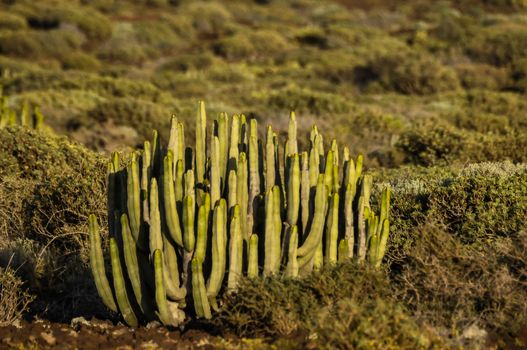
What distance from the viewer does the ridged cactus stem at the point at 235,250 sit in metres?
5.04

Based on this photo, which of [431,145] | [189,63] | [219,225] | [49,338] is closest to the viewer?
[49,338]

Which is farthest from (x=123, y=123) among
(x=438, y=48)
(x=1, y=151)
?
(x=438, y=48)

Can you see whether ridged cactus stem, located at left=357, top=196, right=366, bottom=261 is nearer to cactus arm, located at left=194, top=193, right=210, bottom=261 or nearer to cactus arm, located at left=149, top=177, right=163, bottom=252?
cactus arm, located at left=194, top=193, right=210, bottom=261

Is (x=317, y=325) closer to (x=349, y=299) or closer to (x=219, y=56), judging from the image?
(x=349, y=299)

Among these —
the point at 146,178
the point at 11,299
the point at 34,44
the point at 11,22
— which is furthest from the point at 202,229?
the point at 11,22

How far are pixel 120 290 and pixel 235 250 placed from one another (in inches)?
34.0

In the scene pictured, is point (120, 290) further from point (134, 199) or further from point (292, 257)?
point (292, 257)

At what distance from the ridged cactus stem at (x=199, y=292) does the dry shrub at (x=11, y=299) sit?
132cm

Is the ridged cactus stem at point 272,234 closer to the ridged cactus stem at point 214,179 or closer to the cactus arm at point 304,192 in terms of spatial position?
the cactus arm at point 304,192

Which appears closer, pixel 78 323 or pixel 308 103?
pixel 78 323

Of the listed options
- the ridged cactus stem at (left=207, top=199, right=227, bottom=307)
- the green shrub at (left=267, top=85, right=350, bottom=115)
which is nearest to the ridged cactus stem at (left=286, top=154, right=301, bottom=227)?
the ridged cactus stem at (left=207, top=199, right=227, bottom=307)

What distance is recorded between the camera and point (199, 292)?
5.06 meters

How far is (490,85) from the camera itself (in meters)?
23.8

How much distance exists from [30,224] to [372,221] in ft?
12.6
